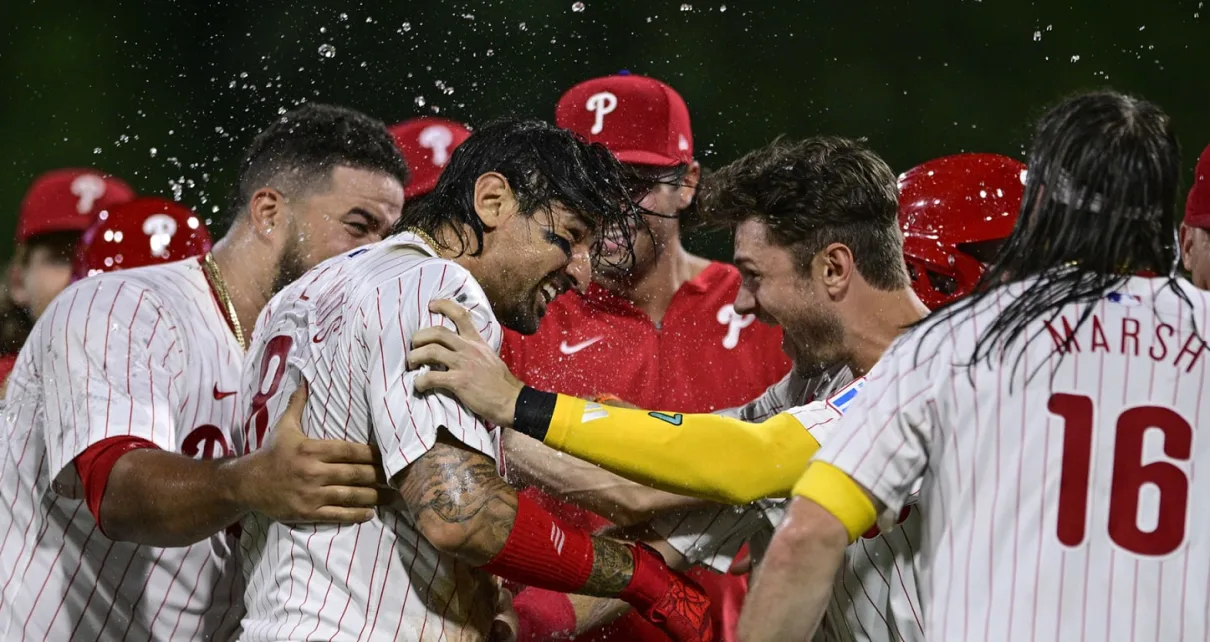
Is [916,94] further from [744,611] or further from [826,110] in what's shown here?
[744,611]

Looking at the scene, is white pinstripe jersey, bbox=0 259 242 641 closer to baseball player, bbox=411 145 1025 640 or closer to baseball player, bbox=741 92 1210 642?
baseball player, bbox=411 145 1025 640

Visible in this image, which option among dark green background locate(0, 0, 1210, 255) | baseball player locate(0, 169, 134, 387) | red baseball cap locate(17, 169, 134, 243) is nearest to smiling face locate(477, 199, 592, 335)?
baseball player locate(0, 169, 134, 387)

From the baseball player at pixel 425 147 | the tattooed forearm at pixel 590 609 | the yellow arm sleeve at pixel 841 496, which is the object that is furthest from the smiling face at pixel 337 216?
the yellow arm sleeve at pixel 841 496

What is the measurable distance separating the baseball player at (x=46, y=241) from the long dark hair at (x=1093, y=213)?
177 inches

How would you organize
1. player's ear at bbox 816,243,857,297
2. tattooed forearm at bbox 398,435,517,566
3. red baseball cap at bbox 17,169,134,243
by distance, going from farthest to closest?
red baseball cap at bbox 17,169,134,243
player's ear at bbox 816,243,857,297
tattooed forearm at bbox 398,435,517,566

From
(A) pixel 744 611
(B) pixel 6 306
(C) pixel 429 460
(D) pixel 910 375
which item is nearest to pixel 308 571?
(C) pixel 429 460

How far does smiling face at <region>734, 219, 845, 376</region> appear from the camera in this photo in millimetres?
3654

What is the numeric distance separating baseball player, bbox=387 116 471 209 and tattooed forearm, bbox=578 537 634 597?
8.40 feet

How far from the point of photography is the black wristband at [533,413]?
2887 millimetres

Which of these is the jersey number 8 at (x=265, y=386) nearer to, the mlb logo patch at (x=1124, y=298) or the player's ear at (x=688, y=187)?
the mlb logo patch at (x=1124, y=298)

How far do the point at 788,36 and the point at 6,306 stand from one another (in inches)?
236

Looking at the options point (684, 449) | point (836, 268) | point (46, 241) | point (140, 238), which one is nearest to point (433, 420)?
point (684, 449)

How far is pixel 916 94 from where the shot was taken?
9852mm

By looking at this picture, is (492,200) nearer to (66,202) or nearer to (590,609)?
(590,609)
